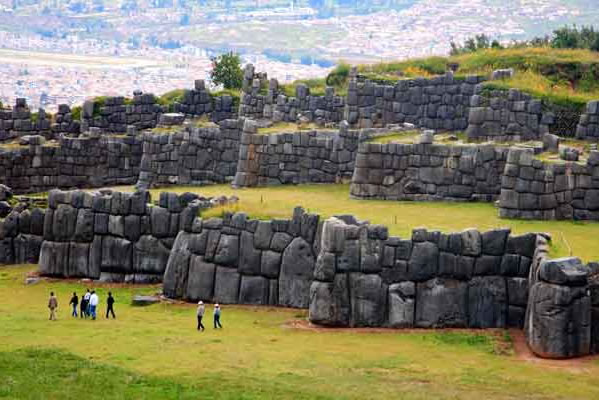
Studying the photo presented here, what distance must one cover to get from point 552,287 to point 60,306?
15771 millimetres

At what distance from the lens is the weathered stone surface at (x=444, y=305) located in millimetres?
41000

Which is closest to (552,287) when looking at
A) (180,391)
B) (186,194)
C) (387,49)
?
(180,391)

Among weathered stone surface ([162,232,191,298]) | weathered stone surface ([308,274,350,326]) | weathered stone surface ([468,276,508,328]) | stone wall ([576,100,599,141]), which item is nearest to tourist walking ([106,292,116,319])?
weathered stone surface ([162,232,191,298])

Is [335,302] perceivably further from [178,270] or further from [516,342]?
[178,270]

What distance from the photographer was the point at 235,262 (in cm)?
4594

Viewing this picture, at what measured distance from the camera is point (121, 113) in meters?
71.5

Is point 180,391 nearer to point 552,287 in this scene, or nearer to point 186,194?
point 552,287

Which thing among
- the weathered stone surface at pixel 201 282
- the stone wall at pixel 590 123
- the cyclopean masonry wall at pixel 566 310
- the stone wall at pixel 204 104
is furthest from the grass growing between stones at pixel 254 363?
the stone wall at pixel 204 104

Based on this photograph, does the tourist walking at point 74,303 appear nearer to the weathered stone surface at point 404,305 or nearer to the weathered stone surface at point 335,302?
the weathered stone surface at point 335,302

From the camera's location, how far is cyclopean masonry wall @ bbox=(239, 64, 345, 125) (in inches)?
2475

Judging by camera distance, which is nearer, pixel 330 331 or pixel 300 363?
pixel 300 363

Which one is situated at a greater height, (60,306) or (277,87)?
(277,87)

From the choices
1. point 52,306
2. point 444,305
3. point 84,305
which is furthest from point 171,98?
point 444,305

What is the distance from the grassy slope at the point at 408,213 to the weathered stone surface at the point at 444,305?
2.00 m
